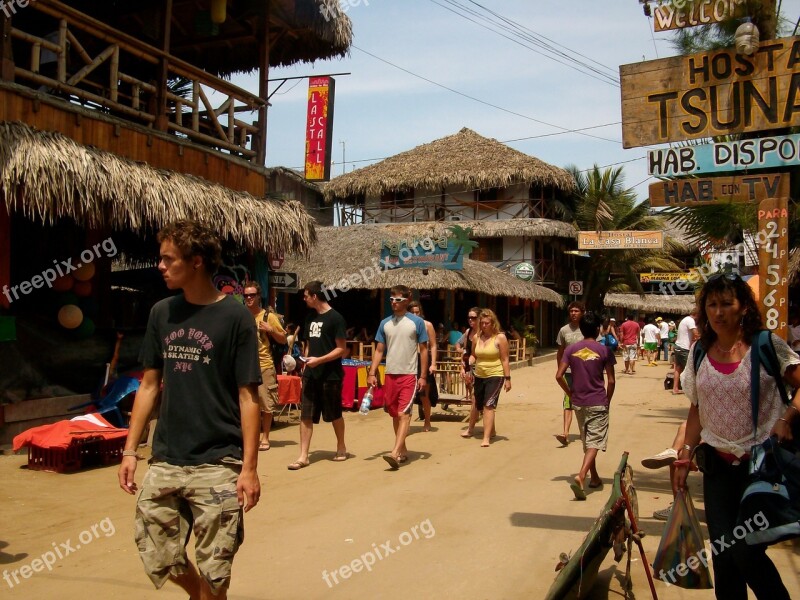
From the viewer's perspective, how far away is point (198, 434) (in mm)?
3316

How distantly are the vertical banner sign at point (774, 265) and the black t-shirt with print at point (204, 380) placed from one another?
382cm

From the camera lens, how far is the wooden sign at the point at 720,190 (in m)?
5.55

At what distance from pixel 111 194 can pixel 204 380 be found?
5.66 meters

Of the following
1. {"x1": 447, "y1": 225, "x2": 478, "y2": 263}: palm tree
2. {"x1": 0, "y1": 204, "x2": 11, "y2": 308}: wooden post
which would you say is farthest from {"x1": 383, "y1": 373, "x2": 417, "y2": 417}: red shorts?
{"x1": 447, "y1": 225, "x2": 478, "y2": 263}: palm tree

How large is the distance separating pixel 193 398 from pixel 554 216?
29.8 meters

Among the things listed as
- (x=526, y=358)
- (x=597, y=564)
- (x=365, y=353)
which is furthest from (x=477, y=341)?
(x=526, y=358)

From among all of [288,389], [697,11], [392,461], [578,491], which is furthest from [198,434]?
[288,389]

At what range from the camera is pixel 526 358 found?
25141 mm

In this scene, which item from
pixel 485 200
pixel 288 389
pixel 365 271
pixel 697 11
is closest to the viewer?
pixel 697 11

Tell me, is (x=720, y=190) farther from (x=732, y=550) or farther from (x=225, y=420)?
(x=225, y=420)

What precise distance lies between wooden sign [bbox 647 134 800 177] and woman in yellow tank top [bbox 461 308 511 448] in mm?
3669

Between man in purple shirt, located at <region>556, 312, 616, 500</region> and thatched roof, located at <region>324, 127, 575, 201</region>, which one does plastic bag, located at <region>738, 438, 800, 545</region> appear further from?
thatched roof, located at <region>324, 127, 575, 201</region>

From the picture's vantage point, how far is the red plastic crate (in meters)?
7.28

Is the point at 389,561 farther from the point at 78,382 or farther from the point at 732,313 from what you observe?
the point at 78,382
